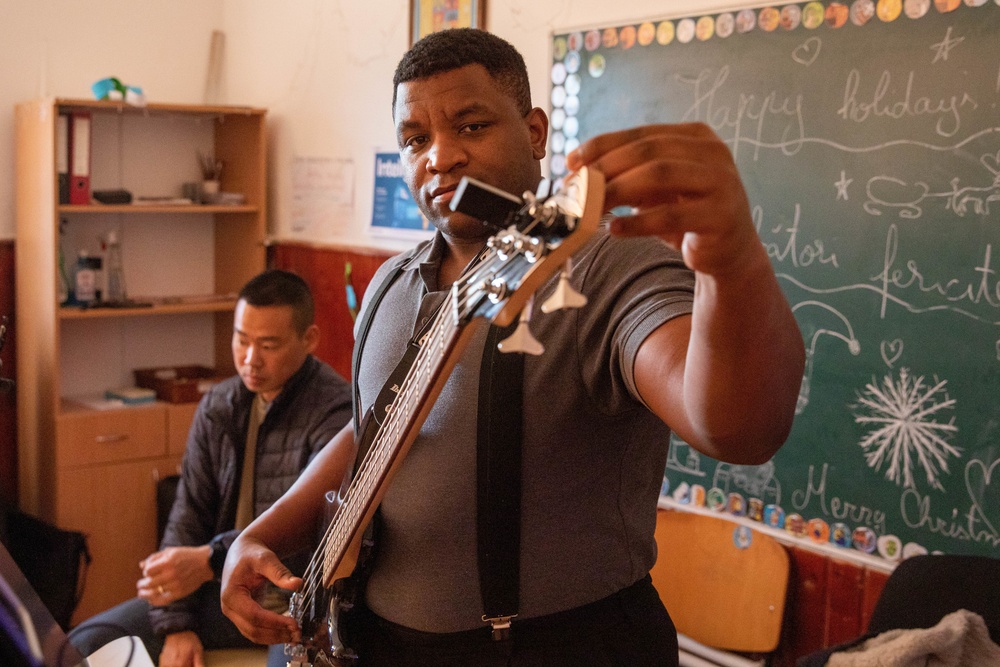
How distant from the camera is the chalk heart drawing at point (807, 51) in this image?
7.84 feet

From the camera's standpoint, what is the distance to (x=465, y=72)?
130cm

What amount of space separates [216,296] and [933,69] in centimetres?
311

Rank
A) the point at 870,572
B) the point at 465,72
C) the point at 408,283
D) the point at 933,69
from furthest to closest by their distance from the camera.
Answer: the point at 870,572 < the point at 933,69 < the point at 408,283 < the point at 465,72

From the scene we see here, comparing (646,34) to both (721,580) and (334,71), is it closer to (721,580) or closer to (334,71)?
(721,580)

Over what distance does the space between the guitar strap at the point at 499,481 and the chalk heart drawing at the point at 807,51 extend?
1527 millimetres

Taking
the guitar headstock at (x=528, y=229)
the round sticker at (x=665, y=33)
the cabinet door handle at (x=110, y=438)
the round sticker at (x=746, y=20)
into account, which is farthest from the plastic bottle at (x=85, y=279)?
the guitar headstock at (x=528, y=229)

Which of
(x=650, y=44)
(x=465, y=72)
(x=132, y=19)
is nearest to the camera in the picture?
(x=465, y=72)

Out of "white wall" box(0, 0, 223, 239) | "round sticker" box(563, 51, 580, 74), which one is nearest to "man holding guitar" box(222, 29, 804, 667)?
"round sticker" box(563, 51, 580, 74)

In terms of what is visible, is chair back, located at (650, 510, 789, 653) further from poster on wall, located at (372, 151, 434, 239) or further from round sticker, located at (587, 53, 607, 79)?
poster on wall, located at (372, 151, 434, 239)

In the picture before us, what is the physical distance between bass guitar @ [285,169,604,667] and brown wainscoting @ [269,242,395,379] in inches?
94.6

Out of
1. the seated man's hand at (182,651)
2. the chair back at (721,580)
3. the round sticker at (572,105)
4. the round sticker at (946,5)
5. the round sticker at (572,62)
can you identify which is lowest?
the seated man's hand at (182,651)

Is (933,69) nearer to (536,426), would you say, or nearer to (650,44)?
(650,44)

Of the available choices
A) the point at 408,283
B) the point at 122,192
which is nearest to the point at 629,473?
the point at 408,283

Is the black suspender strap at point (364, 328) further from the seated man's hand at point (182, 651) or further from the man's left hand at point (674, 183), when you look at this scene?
the seated man's hand at point (182, 651)
